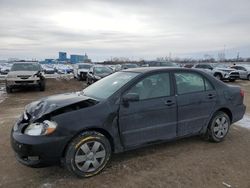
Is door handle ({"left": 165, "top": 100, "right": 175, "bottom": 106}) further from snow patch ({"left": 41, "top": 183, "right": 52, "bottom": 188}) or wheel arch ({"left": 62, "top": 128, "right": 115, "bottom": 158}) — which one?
snow patch ({"left": 41, "top": 183, "right": 52, "bottom": 188})

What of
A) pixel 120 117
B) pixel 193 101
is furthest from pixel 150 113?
pixel 193 101

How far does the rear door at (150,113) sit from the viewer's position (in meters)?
4.18

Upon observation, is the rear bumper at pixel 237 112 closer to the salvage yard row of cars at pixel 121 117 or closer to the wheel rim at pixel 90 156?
the salvage yard row of cars at pixel 121 117

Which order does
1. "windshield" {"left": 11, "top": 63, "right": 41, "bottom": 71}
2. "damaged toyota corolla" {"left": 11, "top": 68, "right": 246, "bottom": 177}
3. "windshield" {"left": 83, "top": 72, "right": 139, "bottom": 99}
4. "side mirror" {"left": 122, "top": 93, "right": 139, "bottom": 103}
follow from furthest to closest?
1. "windshield" {"left": 11, "top": 63, "right": 41, "bottom": 71}
2. "windshield" {"left": 83, "top": 72, "right": 139, "bottom": 99}
3. "side mirror" {"left": 122, "top": 93, "right": 139, "bottom": 103}
4. "damaged toyota corolla" {"left": 11, "top": 68, "right": 246, "bottom": 177}

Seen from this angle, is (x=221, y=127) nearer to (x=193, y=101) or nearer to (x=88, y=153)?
(x=193, y=101)

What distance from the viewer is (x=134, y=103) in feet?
13.9

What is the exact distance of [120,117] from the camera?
13.4ft

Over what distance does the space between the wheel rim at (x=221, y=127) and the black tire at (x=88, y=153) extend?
7.95ft

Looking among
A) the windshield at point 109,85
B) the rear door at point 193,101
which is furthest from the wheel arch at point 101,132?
the rear door at point 193,101

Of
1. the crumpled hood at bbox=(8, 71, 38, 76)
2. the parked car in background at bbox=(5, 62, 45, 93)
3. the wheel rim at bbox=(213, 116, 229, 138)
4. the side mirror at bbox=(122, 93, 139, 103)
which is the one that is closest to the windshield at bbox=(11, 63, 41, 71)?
the parked car in background at bbox=(5, 62, 45, 93)

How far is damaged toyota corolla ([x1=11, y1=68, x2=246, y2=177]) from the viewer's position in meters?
3.67

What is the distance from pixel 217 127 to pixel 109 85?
235cm

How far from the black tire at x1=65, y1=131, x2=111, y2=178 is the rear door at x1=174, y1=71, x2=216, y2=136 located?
1515mm

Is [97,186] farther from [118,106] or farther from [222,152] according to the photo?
[222,152]
